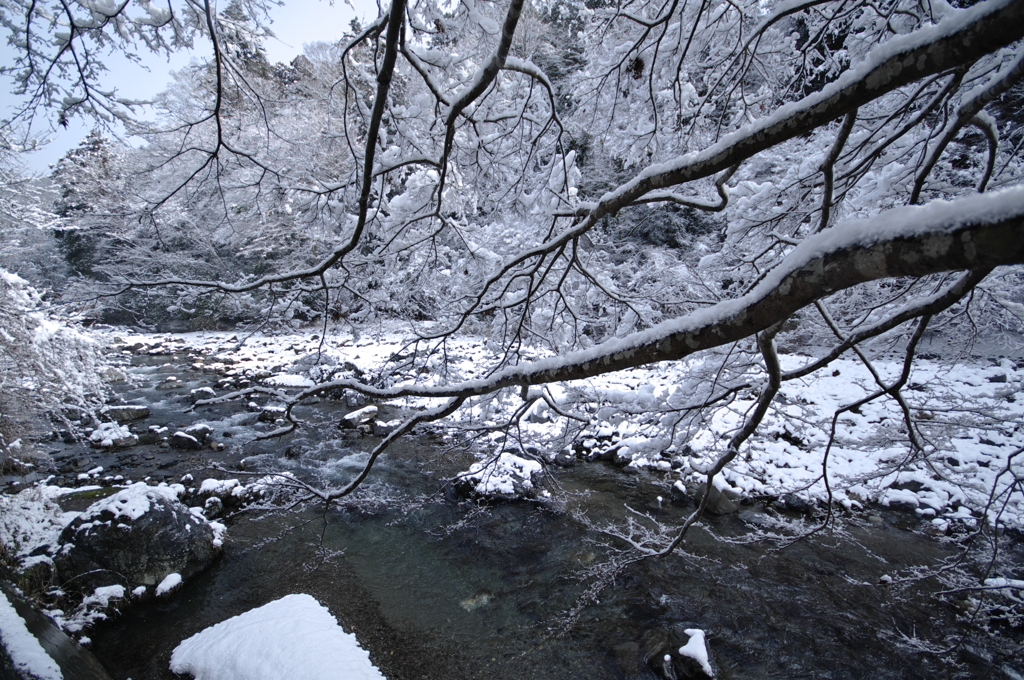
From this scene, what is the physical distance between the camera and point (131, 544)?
4.08 m

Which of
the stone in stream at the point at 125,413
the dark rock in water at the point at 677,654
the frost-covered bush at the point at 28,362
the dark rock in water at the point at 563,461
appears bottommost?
the dark rock in water at the point at 677,654

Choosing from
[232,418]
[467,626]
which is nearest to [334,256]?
[467,626]

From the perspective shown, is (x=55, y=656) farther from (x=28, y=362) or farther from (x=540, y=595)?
(x=28, y=362)

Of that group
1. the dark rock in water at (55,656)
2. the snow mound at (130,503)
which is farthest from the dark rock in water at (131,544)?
the dark rock in water at (55,656)

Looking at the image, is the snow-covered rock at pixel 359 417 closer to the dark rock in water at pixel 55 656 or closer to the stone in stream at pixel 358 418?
the stone in stream at pixel 358 418

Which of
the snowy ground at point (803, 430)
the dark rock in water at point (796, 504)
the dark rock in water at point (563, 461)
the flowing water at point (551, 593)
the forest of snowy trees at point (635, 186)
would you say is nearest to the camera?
the forest of snowy trees at point (635, 186)

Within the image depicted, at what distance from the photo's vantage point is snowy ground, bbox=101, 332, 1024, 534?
3.06 meters

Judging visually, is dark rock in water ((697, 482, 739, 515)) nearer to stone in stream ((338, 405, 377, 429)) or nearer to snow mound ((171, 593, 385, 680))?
snow mound ((171, 593, 385, 680))

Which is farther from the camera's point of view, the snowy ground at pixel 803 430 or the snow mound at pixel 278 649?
the snowy ground at pixel 803 430

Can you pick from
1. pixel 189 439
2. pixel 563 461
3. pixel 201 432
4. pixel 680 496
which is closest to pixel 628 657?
pixel 680 496

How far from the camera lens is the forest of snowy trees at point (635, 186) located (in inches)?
47.6

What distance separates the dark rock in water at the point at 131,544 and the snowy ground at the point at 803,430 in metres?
2.04

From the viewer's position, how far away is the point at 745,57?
264cm

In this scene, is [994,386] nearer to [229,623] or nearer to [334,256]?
[334,256]
